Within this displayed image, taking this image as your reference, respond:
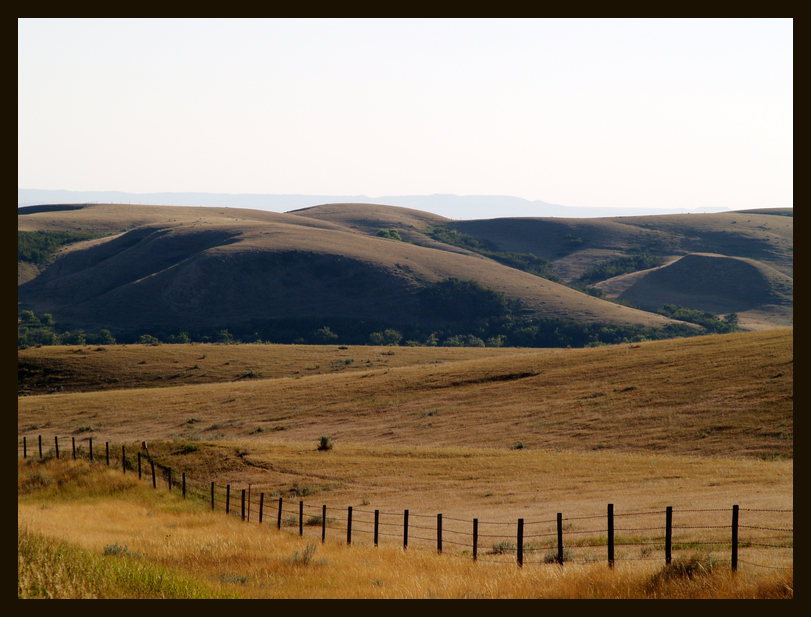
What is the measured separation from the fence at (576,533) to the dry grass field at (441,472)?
137 millimetres

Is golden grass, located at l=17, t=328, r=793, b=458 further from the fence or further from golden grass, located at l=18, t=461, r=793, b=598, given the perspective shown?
golden grass, located at l=18, t=461, r=793, b=598

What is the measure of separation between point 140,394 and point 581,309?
135618 mm

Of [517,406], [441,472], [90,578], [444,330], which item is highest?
[90,578]

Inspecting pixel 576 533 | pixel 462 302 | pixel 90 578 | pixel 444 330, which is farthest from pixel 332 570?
pixel 462 302

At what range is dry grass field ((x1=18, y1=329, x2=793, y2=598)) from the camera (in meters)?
12.3

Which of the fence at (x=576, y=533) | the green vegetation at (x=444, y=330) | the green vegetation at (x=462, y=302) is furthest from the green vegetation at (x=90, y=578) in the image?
the green vegetation at (x=462, y=302)

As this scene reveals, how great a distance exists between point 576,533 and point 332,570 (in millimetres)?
7974

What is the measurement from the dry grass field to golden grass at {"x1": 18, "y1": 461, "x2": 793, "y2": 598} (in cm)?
6

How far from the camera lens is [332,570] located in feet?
45.7

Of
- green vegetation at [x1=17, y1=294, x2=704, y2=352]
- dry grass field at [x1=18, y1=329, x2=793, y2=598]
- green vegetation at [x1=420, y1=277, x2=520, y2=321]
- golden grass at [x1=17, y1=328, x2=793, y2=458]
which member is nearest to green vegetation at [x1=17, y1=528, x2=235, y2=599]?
dry grass field at [x1=18, y1=329, x2=793, y2=598]

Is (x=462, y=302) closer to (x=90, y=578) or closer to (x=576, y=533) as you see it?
(x=576, y=533)

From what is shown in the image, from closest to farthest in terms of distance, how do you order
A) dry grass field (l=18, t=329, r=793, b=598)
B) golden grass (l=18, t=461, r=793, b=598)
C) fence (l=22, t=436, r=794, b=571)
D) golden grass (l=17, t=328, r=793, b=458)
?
golden grass (l=18, t=461, r=793, b=598) < dry grass field (l=18, t=329, r=793, b=598) < fence (l=22, t=436, r=794, b=571) < golden grass (l=17, t=328, r=793, b=458)
